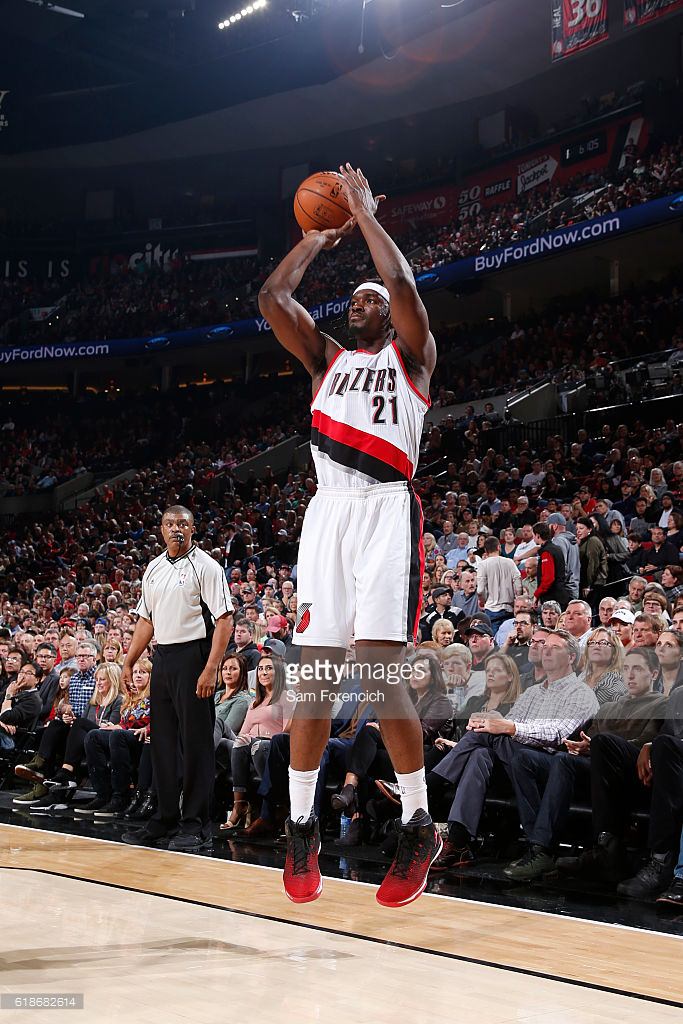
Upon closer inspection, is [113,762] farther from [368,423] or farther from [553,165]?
[553,165]

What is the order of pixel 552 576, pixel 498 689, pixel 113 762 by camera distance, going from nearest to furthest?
pixel 498 689 < pixel 113 762 < pixel 552 576

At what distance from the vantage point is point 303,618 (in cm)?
321

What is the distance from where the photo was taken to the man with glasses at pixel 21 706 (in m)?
8.82

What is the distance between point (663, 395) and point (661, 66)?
11.8 meters

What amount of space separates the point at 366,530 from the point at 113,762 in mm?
4832

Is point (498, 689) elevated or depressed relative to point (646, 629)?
depressed

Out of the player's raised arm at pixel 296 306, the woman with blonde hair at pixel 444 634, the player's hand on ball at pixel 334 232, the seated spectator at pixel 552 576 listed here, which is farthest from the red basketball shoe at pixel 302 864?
the seated spectator at pixel 552 576

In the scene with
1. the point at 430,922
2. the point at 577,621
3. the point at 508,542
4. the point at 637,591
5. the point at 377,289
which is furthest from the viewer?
the point at 508,542

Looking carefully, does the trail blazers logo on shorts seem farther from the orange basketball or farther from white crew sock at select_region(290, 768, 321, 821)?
the orange basketball

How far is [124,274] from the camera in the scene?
3045 cm

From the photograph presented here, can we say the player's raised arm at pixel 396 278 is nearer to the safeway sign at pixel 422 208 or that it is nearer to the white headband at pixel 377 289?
the white headband at pixel 377 289

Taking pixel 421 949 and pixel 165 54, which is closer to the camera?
pixel 421 949

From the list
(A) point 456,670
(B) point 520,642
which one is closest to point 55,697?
(A) point 456,670

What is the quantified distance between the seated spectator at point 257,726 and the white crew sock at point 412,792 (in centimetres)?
313
